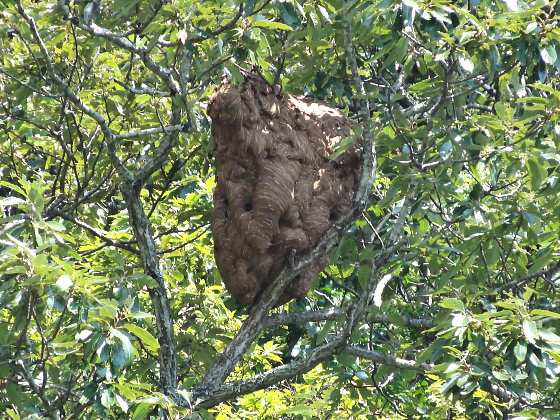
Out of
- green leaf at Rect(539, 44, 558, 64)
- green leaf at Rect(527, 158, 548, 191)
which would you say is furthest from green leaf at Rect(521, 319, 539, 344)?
green leaf at Rect(539, 44, 558, 64)

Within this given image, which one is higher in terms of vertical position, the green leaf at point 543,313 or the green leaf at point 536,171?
the green leaf at point 536,171

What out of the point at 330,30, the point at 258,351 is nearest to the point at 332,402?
the point at 258,351

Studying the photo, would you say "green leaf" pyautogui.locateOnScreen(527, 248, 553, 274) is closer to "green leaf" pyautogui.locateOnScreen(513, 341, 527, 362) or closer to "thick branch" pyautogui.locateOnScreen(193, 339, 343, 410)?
"green leaf" pyautogui.locateOnScreen(513, 341, 527, 362)

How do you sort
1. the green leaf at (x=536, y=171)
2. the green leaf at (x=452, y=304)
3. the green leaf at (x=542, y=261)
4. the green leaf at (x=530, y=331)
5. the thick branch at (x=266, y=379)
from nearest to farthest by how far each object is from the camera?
the green leaf at (x=530, y=331) < the green leaf at (x=452, y=304) < the green leaf at (x=536, y=171) < the green leaf at (x=542, y=261) < the thick branch at (x=266, y=379)

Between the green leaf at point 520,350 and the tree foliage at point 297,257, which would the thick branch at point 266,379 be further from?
the green leaf at point 520,350

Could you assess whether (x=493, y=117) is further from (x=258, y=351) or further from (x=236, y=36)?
(x=258, y=351)

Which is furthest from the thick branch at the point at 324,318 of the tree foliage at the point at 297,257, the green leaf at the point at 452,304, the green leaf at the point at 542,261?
the green leaf at the point at 452,304

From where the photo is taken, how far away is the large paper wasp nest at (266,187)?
16.2ft

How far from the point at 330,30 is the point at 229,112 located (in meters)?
0.82

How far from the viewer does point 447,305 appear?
4.31 metres

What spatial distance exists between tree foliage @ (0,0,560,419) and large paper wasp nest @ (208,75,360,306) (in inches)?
5.3

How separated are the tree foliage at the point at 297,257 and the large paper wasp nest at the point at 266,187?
134mm

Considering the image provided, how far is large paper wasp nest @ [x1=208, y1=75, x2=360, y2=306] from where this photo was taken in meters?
4.94

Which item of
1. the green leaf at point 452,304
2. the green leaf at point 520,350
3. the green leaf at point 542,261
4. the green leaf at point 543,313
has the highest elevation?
the green leaf at point 542,261
